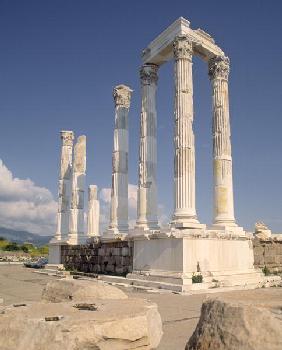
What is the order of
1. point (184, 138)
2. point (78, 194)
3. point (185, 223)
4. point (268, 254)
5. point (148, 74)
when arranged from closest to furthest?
point (185, 223), point (184, 138), point (268, 254), point (148, 74), point (78, 194)

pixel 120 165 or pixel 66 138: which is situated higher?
pixel 66 138

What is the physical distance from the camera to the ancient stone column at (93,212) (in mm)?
28422

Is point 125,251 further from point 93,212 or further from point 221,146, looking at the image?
point 93,212

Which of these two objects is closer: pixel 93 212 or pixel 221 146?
pixel 221 146

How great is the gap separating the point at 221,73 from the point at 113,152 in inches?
275

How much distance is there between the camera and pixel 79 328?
422cm

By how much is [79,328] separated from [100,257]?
55.2 ft

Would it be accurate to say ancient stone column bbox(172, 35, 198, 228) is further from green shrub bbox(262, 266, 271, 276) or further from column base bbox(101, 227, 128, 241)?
green shrub bbox(262, 266, 271, 276)

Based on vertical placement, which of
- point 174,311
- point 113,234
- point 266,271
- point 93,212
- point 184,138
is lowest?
point 174,311

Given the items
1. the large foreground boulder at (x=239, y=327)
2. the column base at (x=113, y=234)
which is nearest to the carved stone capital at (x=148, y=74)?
the column base at (x=113, y=234)

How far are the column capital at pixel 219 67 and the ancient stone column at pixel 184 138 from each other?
220 cm

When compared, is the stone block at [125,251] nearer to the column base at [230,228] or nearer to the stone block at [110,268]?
the stone block at [110,268]

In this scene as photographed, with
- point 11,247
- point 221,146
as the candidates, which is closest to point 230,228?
point 221,146

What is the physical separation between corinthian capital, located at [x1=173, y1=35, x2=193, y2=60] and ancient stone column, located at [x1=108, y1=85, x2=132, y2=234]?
550cm
